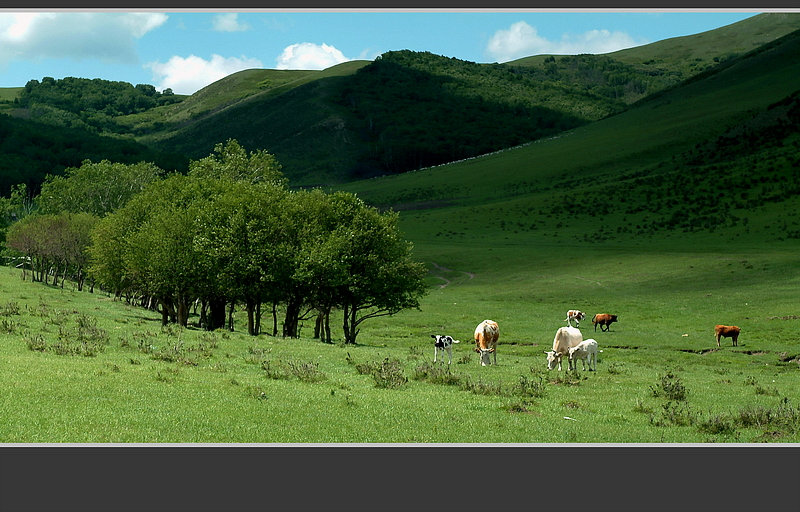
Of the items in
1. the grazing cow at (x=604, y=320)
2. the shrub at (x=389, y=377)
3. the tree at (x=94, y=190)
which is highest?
the tree at (x=94, y=190)

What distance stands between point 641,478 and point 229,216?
156 feet

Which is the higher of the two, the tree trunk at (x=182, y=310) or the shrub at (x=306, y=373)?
the tree trunk at (x=182, y=310)

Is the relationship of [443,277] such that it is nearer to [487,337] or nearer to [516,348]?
[516,348]

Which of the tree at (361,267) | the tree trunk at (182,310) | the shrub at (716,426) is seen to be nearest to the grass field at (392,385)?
the shrub at (716,426)

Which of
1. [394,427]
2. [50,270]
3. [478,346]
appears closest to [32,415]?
[394,427]

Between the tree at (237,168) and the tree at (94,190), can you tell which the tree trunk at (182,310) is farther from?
the tree at (94,190)

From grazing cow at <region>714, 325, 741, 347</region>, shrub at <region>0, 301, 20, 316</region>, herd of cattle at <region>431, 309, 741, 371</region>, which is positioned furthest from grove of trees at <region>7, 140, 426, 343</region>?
grazing cow at <region>714, 325, 741, 347</region>

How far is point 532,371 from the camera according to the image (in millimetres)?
32469

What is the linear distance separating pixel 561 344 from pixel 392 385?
12.0 meters

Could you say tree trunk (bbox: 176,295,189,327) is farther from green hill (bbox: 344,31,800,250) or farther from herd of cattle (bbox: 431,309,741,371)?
green hill (bbox: 344,31,800,250)

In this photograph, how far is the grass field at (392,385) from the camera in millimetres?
18469

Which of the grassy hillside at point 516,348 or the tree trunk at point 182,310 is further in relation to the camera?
the tree trunk at point 182,310

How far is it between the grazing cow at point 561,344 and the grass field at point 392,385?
96cm

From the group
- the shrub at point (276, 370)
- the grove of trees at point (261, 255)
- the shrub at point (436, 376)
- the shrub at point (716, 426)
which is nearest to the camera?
the shrub at point (716, 426)
